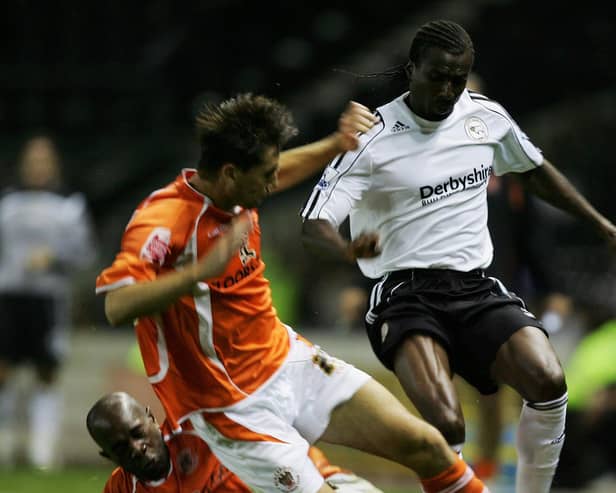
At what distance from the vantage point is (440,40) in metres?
5.68

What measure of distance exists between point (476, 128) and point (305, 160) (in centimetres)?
78

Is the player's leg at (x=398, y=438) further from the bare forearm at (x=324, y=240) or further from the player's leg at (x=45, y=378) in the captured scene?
the player's leg at (x=45, y=378)

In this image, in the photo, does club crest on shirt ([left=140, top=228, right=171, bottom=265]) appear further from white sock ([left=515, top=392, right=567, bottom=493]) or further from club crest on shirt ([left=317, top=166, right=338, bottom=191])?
white sock ([left=515, top=392, right=567, bottom=493])

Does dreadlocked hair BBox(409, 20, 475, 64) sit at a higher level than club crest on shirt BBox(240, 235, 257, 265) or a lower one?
higher

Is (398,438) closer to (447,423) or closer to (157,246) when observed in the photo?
(447,423)

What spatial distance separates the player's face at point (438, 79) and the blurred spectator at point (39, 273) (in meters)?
5.16

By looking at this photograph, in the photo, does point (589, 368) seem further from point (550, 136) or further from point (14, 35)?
point (14, 35)

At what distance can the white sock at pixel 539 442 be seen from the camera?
5.70 m

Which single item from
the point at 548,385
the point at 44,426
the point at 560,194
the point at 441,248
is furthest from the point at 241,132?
the point at 44,426

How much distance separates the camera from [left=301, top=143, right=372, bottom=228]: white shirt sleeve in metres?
5.64

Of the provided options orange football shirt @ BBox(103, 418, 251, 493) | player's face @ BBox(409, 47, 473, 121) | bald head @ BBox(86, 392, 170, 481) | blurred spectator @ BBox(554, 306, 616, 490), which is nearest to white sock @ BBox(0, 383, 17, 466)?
blurred spectator @ BBox(554, 306, 616, 490)

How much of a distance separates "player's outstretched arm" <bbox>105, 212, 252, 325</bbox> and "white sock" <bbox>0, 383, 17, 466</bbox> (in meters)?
6.42

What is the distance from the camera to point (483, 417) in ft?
28.6

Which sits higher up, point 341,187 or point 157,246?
point 157,246
